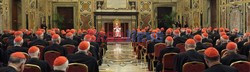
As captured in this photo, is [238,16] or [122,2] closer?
[238,16]

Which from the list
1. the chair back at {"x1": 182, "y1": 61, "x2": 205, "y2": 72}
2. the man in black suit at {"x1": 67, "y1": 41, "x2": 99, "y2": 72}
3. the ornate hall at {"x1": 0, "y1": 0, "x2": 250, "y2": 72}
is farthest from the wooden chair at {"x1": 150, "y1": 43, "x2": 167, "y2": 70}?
the chair back at {"x1": 182, "y1": 61, "x2": 205, "y2": 72}

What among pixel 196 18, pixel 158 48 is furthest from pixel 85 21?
pixel 158 48

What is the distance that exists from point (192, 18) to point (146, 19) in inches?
229

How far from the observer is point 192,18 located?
2820 centimetres

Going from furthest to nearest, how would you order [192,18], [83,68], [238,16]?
[192,18]
[238,16]
[83,68]

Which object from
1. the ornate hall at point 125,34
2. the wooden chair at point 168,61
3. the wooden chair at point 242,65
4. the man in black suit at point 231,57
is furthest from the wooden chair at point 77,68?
the wooden chair at point 168,61

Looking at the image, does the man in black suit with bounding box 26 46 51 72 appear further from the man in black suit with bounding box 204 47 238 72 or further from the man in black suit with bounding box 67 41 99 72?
the man in black suit with bounding box 204 47 238 72

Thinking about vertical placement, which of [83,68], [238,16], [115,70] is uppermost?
[238,16]

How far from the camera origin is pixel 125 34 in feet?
104

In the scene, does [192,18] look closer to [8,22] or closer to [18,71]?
[8,22]

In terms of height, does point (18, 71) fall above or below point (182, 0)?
below

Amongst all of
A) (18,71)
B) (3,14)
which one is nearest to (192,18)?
(3,14)

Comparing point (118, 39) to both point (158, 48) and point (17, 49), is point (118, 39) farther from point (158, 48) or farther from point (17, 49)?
point (17, 49)

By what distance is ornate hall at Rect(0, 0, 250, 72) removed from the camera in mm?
7371
